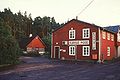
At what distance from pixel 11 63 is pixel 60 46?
1232 centimetres

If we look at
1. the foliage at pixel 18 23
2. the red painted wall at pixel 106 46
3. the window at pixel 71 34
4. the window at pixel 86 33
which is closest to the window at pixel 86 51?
the window at pixel 86 33

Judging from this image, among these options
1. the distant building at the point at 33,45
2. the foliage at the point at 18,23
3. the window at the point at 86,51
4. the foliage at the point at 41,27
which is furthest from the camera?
the foliage at the point at 41,27

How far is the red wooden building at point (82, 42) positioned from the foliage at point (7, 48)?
10945 mm

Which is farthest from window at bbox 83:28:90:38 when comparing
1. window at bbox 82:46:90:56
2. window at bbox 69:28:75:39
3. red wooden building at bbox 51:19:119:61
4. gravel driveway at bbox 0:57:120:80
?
gravel driveway at bbox 0:57:120:80

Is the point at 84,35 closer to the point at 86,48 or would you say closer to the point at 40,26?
the point at 86,48

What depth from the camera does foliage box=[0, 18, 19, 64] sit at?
87.5 feet

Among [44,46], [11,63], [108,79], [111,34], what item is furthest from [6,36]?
[44,46]

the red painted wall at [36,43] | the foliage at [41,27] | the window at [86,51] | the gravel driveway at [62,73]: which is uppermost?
the foliage at [41,27]

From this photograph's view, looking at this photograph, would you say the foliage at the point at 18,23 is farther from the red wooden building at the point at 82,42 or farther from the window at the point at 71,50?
the window at the point at 71,50

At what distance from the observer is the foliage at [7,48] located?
87.5 feet

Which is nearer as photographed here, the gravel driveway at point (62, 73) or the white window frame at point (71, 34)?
the gravel driveway at point (62, 73)

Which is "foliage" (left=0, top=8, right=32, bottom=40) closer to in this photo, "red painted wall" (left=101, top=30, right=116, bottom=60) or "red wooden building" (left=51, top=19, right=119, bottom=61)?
"red wooden building" (left=51, top=19, right=119, bottom=61)

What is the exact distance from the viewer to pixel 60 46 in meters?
38.1

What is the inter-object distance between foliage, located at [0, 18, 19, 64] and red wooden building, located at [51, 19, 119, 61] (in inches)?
431
